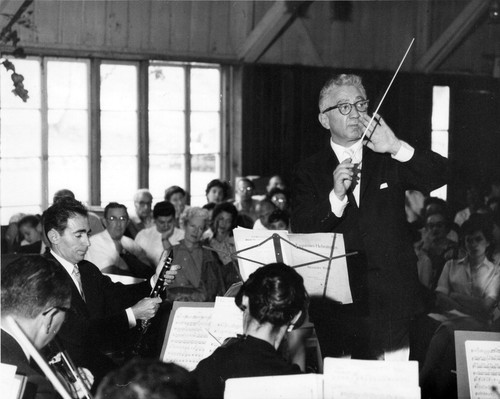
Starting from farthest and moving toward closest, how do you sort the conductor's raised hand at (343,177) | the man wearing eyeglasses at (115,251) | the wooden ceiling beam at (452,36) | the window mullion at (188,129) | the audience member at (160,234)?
the wooden ceiling beam at (452,36), the window mullion at (188,129), the audience member at (160,234), the man wearing eyeglasses at (115,251), the conductor's raised hand at (343,177)

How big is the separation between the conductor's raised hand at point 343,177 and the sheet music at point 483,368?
73cm

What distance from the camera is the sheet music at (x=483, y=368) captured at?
2.48m

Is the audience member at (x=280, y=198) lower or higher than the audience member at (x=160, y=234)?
higher

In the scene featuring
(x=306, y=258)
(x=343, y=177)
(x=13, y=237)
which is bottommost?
(x=13, y=237)

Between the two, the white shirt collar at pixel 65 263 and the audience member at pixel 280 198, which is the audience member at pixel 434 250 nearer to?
the audience member at pixel 280 198

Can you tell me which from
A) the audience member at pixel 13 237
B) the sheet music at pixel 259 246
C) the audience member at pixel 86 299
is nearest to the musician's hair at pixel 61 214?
the audience member at pixel 86 299

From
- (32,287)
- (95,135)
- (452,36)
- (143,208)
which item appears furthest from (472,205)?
(32,287)

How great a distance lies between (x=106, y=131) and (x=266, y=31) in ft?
6.95

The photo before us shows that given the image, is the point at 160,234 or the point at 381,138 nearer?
the point at 381,138

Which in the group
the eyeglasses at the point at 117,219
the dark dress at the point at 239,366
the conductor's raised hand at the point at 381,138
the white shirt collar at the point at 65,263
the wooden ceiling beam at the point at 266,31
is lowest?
the dark dress at the point at 239,366

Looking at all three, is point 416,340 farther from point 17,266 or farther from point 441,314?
point 17,266

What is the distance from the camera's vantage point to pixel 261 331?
91.2 inches

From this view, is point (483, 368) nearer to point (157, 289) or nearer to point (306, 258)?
point (306, 258)

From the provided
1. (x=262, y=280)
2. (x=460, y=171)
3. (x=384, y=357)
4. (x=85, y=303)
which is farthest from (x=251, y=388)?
(x=460, y=171)
